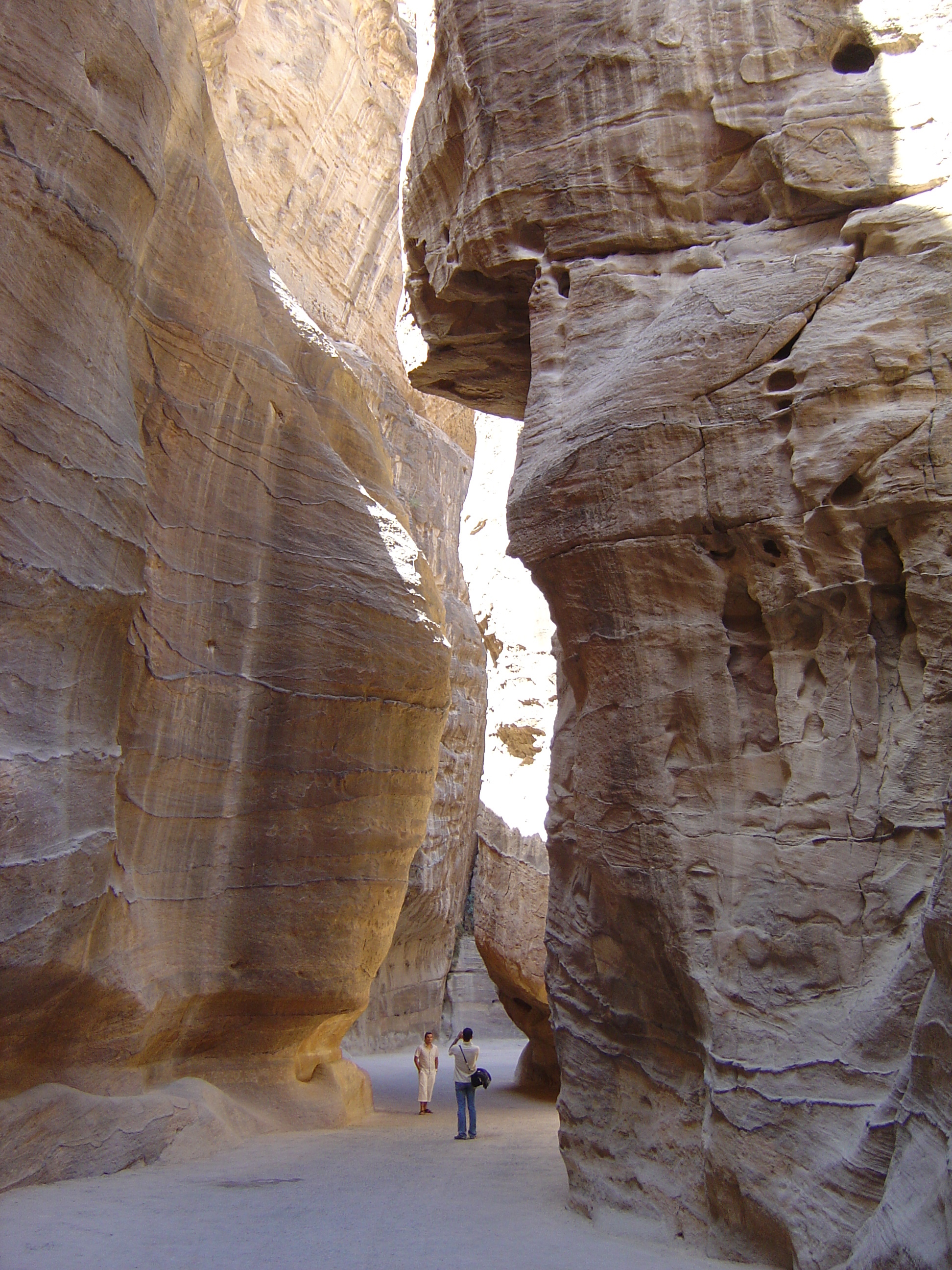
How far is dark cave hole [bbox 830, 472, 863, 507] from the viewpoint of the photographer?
18.9 ft

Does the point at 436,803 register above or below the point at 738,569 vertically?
below

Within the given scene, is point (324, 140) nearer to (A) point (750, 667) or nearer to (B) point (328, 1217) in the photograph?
(A) point (750, 667)

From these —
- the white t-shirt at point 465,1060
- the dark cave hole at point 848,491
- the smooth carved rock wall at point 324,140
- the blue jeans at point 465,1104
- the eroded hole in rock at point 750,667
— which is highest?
the smooth carved rock wall at point 324,140

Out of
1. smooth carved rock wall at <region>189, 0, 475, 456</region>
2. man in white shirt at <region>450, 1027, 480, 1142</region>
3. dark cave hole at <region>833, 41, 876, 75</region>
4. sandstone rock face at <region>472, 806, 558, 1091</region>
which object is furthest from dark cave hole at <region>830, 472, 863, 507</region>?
smooth carved rock wall at <region>189, 0, 475, 456</region>

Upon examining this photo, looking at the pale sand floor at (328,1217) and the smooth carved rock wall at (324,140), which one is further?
the smooth carved rock wall at (324,140)

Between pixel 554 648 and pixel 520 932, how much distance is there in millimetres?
6285

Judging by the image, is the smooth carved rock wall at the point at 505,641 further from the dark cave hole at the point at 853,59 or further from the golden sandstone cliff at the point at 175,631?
the dark cave hole at the point at 853,59

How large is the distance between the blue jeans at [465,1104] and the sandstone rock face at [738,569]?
7.27ft

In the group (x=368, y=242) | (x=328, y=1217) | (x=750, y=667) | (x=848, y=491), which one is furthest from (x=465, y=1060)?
(x=368, y=242)

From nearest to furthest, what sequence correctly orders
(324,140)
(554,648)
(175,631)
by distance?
1. (175,631)
2. (554,648)
3. (324,140)

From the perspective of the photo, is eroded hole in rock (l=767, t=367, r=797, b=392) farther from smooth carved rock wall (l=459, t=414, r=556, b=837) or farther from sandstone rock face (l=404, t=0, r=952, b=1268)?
smooth carved rock wall (l=459, t=414, r=556, b=837)

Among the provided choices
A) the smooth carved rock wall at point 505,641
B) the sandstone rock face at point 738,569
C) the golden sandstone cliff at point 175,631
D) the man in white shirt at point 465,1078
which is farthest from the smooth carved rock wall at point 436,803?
the sandstone rock face at point 738,569

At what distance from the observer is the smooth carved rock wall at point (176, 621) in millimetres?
6512

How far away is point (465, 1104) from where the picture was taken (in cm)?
893
